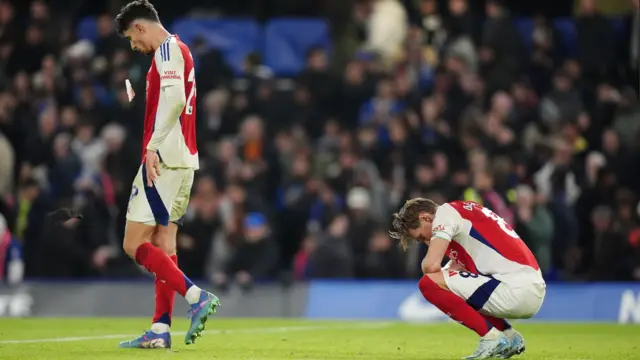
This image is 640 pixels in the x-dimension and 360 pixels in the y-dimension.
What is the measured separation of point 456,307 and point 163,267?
2228 millimetres

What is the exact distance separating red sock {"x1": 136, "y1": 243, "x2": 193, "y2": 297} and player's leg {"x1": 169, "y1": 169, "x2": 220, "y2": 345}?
196mm

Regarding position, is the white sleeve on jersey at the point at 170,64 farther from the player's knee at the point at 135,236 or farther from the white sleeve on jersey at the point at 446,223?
the white sleeve on jersey at the point at 446,223

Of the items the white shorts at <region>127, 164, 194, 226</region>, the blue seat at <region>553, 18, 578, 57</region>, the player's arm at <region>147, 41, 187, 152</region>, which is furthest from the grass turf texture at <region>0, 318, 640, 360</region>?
the blue seat at <region>553, 18, 578, 57</region>

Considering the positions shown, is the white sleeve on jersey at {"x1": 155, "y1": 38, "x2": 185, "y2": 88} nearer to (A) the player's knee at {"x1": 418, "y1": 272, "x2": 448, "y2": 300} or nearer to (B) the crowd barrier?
(A) the player's knee at {"x1": 418, "y1": 272, "x2": 448, "y2": 300}

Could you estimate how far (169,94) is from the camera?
970 cm

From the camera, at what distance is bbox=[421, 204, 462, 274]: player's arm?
938 centimetres

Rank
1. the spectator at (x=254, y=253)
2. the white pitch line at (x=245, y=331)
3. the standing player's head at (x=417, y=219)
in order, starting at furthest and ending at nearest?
the spectator at (x=254, y=253) → the white pitch line at (x=245, y=331) → the standing player's head at (x=417, y=219)

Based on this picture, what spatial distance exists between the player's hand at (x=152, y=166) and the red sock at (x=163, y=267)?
0.51 metres

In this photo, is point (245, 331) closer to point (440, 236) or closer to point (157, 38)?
point (157, 38)

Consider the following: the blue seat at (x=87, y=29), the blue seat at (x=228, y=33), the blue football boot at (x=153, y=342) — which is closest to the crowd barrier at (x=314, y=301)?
the blue seat at (x=228, y=33)

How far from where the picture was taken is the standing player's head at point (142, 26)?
32.8 feet

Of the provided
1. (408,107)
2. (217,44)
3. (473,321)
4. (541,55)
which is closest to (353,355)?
(473,321)

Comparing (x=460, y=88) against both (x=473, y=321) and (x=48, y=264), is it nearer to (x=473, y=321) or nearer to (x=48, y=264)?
(x=48, y=264)

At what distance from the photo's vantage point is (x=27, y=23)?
23031mm
